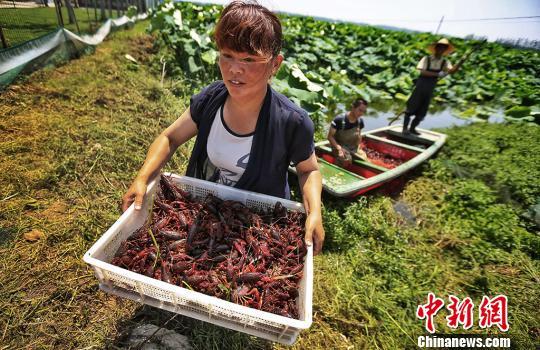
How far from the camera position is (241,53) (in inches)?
71.9

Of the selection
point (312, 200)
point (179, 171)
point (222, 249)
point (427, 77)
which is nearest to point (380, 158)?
point (427, 77)

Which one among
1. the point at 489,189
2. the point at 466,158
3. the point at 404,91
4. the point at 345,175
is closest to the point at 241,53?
the point at 345,175

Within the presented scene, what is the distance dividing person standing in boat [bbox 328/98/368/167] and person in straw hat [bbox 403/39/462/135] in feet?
8.02

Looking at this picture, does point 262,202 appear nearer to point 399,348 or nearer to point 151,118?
point 399,348

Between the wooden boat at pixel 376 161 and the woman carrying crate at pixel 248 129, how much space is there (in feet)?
7.36

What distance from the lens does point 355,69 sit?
49.6 ft

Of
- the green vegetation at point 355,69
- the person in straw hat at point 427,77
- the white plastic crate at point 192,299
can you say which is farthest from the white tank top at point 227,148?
the person in straw hat at point 427,77

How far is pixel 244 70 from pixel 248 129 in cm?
51

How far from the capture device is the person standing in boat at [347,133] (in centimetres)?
586
